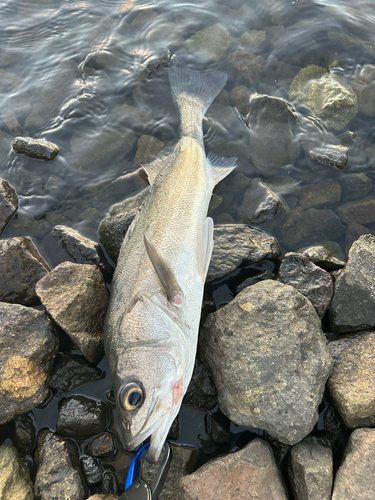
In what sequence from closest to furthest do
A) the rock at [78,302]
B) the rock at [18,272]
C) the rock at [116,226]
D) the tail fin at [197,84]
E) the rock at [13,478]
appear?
1. the rock at [13,478]
2. the rock at [78,302]
3. the rock at [18,272]
4. the rock at [116,226]
5. the tail fin at [197,84]

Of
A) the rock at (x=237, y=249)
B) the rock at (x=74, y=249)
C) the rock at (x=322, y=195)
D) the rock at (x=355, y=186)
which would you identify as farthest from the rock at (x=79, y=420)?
the rock at (x=355, y=186)

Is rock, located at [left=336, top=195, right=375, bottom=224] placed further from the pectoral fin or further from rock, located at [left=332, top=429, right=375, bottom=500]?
the pectoral fin

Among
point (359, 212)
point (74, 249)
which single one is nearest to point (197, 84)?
point (359, 212)

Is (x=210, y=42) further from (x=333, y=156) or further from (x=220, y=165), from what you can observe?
(x=333, y=156)

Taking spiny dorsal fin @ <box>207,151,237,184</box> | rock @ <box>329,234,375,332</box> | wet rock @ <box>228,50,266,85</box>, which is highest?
wet rock @ <box>228,50,266,85</box>

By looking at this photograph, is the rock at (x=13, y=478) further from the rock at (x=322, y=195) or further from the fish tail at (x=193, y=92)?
the rock at (x=322, y=195)

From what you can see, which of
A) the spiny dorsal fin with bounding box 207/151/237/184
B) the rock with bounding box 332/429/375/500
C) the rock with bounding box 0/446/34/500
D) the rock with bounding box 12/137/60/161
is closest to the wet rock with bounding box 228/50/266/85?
the spiny dorsal fin with bounding box 207/151/237/184

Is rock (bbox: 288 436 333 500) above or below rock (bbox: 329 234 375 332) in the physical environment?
below
